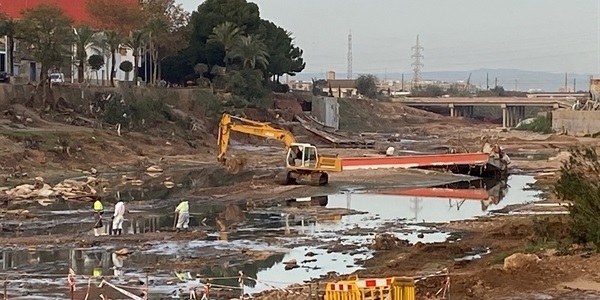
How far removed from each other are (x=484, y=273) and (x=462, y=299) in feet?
9.35

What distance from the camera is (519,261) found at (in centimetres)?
2342

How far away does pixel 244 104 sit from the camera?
300 ft

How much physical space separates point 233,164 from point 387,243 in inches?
1076

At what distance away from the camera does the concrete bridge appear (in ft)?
510

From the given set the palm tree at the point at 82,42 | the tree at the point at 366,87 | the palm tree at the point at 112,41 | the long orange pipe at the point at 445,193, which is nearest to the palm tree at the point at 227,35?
the palm tree at the point at 112,41

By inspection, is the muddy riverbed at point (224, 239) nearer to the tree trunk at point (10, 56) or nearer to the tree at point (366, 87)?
the tree trunk at point (10, 56)

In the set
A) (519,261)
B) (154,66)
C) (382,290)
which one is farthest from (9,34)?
(382,290)

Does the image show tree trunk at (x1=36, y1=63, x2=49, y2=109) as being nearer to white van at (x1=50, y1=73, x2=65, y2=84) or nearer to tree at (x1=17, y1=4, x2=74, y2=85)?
tree at (x1=17, y1=4, x2=74, y2=85)

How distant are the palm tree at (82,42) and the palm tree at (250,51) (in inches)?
615

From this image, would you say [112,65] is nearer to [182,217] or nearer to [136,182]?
[136,182]

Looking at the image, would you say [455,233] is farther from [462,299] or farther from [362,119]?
[362,119]

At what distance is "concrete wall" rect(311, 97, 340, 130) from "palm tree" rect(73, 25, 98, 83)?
33.8 meters

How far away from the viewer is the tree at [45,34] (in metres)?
71.4

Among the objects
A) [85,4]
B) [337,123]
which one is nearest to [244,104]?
Result: [85,4]
